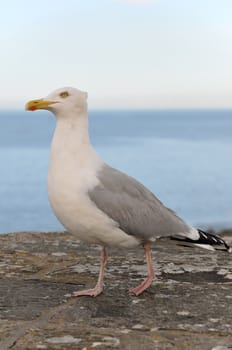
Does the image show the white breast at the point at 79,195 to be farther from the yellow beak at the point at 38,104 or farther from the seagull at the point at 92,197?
the yellow beak at the point at 38,104

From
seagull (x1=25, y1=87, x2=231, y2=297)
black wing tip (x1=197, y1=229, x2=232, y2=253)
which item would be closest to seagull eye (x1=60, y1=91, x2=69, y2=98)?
seagull (x1=25, y1=87, x2=231, y2=297)

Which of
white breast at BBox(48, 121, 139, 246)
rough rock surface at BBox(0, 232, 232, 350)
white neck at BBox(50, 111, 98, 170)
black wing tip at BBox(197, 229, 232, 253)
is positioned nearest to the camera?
rough rock surface at BBox(0, 232, 232, 350)

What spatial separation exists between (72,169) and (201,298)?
121cm

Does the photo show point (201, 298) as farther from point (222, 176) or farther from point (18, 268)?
point (222, 176)

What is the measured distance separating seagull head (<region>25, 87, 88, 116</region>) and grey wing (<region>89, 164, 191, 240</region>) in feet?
1.51

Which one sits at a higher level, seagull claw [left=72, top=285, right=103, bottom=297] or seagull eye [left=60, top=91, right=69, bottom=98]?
seagull eye [left=60, top=91, right=69, bottom=98]

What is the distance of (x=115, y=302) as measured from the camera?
4.40 meters

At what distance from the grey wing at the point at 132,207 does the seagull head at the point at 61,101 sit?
18.1 inches

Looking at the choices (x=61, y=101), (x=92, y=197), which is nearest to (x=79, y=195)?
(x=92, y=197)

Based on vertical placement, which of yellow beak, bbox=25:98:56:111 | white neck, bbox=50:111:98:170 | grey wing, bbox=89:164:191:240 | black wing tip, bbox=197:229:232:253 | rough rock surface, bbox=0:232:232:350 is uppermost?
yellow beak, bbox=25:98:56:111

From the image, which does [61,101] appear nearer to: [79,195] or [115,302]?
[79,195]

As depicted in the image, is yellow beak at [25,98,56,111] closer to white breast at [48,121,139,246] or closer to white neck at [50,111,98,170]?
white neck at [50,111,98,170]

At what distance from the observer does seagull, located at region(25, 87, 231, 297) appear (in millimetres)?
4254

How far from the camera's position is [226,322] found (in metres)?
4.00
